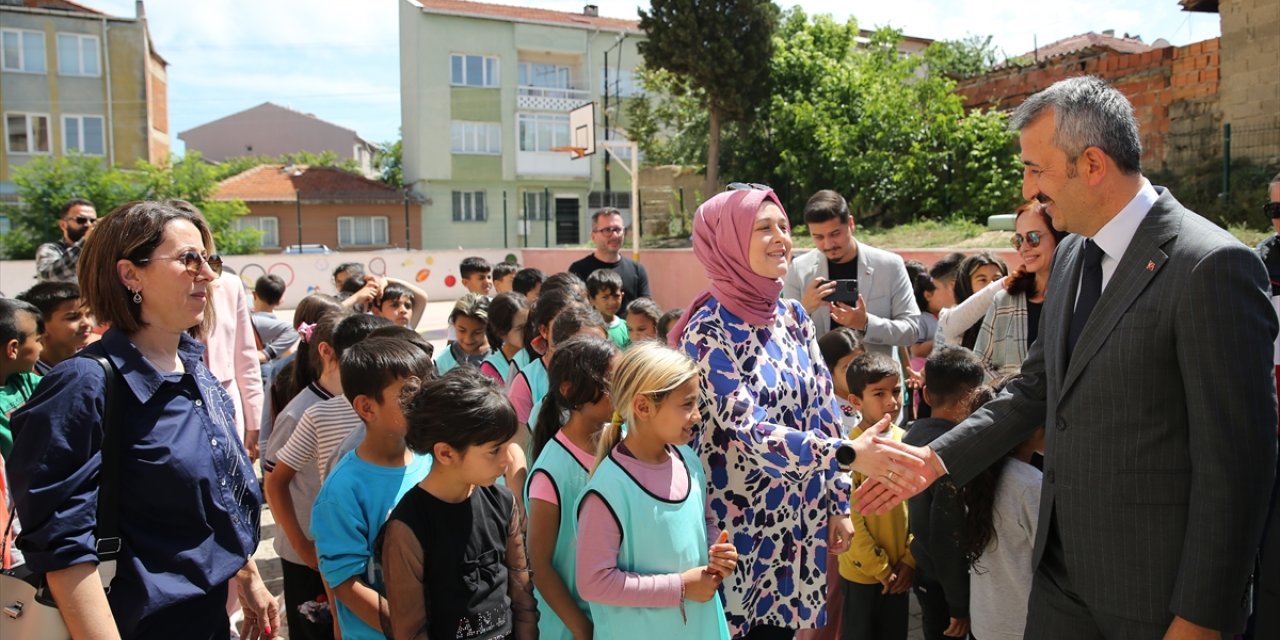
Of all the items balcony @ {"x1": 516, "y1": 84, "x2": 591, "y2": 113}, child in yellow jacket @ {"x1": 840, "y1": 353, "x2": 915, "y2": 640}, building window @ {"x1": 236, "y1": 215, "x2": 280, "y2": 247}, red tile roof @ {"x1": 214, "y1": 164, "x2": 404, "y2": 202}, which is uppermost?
balcony @ {"x1": 516, "y1": 84, "x2": 591, "y2": 113}

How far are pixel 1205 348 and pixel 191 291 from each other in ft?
7.85

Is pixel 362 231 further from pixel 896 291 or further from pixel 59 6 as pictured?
pixel 896 291

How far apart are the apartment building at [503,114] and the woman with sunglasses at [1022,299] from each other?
1305 inches

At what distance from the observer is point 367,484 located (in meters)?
2.75

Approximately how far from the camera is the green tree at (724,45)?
73.4 ft

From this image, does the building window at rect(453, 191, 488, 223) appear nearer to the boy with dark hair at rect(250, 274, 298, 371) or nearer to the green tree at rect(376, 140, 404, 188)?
the green tree at rect(376, 140, 404, 188)

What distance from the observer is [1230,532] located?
1.95 meters

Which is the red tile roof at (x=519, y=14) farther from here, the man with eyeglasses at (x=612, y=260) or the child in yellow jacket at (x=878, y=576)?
the child in yellow jacket at (x=878, y=576)

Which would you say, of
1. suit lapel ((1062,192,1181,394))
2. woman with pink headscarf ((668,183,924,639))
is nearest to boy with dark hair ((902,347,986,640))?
woman with pink headscarf ((668,183,924,639))

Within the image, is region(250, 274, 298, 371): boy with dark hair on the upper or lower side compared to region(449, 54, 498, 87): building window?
lower

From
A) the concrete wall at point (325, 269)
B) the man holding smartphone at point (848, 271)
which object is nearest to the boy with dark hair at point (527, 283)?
the man holding smartphone at point (848, 271)

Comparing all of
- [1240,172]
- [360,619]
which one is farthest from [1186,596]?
[1240,172]

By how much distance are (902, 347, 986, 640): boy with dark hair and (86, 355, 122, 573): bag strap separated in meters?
2.49

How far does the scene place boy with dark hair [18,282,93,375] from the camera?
4312 mm
